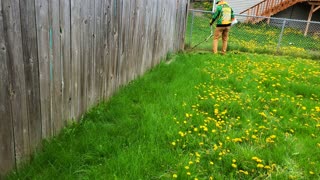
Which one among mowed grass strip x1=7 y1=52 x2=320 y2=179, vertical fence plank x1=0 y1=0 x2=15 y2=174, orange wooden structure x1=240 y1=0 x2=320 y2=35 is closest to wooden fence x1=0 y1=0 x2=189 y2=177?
vertical fence plank x1=0 y1=0 x2=15 y2=174

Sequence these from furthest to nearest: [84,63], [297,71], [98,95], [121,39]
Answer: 1. [297,71]
2. [121,39]
3. [98,95]
4. [84,63]

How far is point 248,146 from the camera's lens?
11.7 ft

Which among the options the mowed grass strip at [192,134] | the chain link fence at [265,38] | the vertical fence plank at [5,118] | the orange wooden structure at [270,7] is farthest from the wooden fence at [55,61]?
the orange wooden structure at [270,7]

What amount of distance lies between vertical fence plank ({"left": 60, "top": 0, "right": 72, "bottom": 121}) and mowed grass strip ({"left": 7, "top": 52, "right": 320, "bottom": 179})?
263mm

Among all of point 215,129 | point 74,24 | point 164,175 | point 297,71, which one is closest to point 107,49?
point 74,24

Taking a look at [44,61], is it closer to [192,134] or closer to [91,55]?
[91,55]

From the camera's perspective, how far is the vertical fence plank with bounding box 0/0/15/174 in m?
2.36

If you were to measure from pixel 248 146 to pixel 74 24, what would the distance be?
2475 mm

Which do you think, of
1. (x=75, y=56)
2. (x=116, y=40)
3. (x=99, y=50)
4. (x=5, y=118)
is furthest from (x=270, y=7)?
(x=5, y=118)

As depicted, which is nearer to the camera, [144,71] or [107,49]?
[107,49]

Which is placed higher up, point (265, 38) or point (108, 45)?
point (108, 45)

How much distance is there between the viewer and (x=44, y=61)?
290 cm

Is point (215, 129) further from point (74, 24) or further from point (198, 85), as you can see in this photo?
point (74, 24)

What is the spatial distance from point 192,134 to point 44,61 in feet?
6.34
